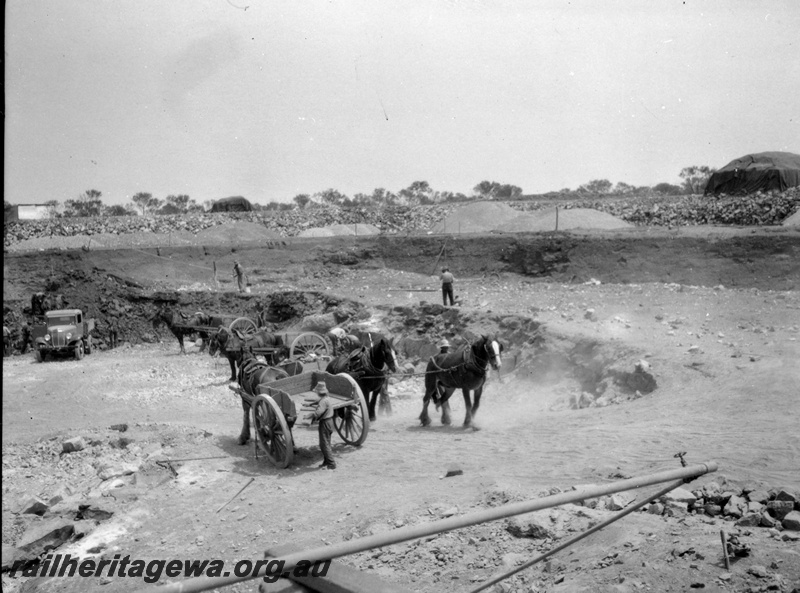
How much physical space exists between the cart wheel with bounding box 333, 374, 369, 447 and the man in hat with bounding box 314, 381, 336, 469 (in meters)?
0.51

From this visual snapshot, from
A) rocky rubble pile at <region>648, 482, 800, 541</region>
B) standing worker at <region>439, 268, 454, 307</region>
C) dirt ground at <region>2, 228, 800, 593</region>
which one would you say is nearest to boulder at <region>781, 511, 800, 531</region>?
rocky rubble pile at <region>648, 482, 800, 541</region>

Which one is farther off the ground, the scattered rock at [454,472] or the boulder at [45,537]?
the scattered rock at [454,472]

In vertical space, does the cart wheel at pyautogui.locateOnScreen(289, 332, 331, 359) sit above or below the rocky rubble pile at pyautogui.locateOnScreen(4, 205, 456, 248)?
below

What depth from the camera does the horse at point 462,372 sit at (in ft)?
35.4

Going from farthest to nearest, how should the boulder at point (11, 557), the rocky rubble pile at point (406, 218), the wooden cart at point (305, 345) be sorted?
the rocky rubble pile at point (406, 218)
the wooden cart at point (305, 345)
the boulder at point (11, 557)

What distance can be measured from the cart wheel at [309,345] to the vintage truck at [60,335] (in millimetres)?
9838

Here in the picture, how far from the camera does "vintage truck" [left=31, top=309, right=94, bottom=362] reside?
22.2 meters

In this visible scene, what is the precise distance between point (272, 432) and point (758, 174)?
122ft

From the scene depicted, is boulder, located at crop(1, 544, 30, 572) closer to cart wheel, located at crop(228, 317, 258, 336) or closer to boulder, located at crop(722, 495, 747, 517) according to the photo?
boulder, located at crop(722, 495, 747, 517)

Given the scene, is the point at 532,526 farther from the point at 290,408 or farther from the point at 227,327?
the point at 227,327

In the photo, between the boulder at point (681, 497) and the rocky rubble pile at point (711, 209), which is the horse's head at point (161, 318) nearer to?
the boulder at point (681, 497)

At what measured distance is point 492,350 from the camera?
1060 centimetres

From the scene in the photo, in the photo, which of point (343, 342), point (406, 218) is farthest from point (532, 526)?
point (406, 218)

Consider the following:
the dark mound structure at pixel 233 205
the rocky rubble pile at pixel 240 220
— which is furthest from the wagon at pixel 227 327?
the dark mound structure at pixel 233 205
